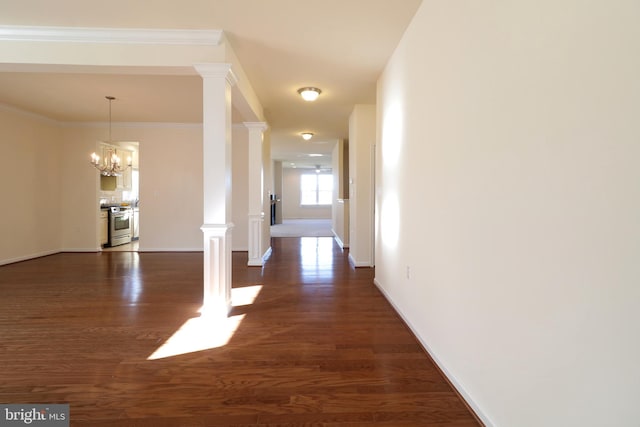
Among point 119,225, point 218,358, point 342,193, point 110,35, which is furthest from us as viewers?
point 342,193

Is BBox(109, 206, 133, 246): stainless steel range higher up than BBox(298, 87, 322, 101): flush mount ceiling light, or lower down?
lower down

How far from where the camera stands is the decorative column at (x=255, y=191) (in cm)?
515

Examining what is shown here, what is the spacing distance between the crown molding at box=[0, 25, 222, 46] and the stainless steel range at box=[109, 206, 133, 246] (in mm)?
4885

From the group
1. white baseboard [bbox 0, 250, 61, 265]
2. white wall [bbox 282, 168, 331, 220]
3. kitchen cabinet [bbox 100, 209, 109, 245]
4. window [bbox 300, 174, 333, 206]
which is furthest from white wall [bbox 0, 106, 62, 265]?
window [bbox 300, 174, 333, 206]

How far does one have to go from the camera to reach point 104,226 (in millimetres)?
6902

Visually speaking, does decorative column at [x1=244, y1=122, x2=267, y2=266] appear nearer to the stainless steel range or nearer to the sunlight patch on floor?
the sunlight patch on floor

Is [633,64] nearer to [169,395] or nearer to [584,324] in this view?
[584,324]

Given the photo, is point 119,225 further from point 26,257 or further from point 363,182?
point 363,182

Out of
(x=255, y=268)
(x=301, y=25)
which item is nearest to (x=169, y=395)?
(x=301, y=25)

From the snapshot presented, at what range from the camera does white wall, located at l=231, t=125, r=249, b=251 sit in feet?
21.0

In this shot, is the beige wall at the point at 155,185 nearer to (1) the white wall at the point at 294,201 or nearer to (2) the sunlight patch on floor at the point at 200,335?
(2) the sunlight patch on floor at the point at 200,335

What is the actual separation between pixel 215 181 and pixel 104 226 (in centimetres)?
549

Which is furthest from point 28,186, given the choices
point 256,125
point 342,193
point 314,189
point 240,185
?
point 314,189

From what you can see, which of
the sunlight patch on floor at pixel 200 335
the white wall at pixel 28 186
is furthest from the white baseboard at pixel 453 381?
the white wall at pixel 28 186
